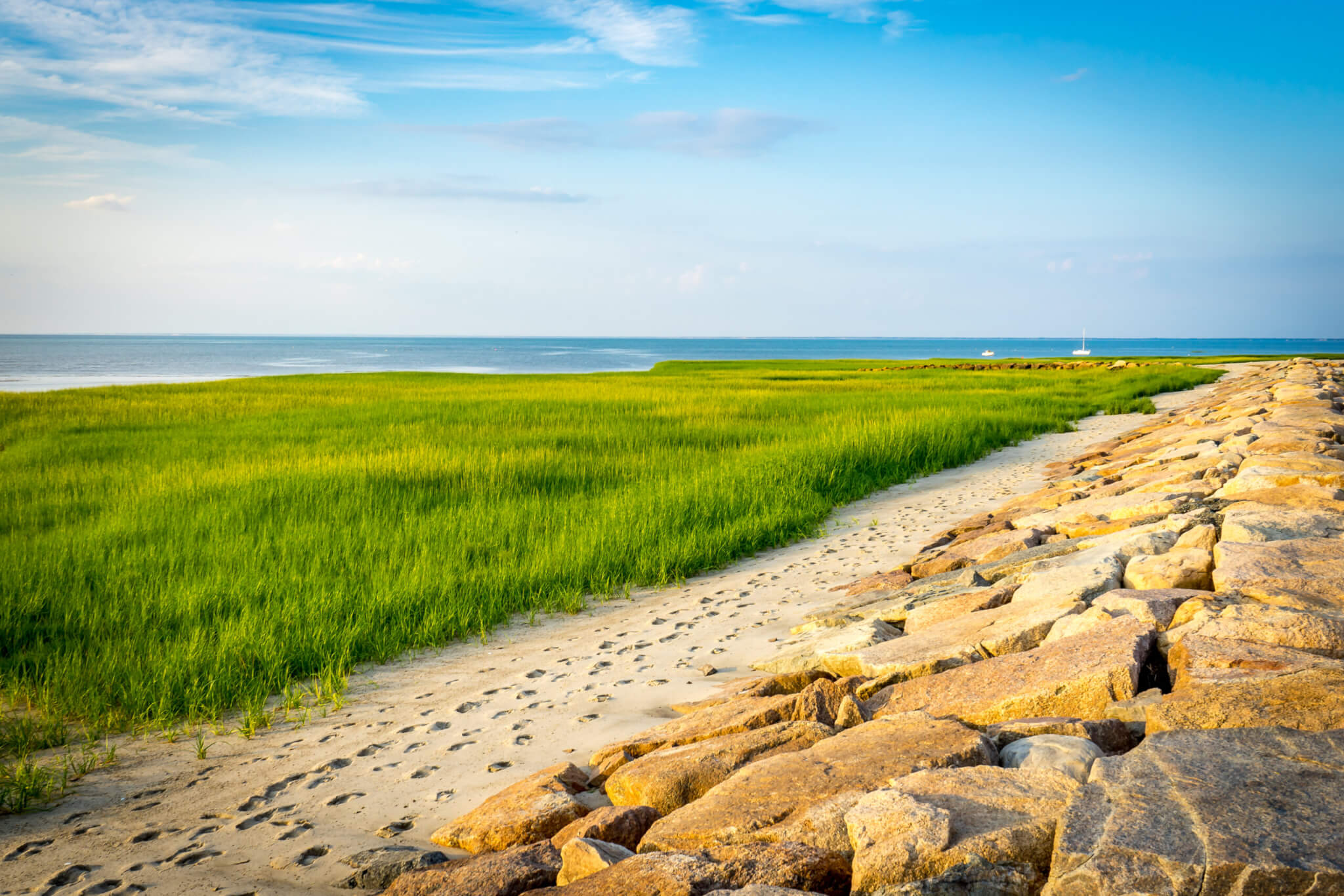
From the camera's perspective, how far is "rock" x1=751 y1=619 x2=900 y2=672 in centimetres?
439

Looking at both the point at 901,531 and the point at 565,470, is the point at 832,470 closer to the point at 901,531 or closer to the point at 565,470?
the point at 901,531

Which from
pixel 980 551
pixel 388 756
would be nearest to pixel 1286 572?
pixel 980 551

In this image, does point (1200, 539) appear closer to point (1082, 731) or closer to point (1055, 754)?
point (1082, 731)

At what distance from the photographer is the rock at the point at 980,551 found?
20.7 feet

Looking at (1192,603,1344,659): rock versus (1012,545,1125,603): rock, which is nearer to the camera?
(1192,603,1344,659): rock

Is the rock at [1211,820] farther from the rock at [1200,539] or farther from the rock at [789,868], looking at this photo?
the rock at [1200,539]

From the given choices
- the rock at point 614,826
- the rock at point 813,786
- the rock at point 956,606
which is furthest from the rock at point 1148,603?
the rock at point 614,826

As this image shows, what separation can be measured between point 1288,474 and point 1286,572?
264 cm

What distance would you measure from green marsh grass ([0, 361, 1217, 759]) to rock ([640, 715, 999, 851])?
341cm

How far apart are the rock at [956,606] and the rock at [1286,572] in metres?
1.11

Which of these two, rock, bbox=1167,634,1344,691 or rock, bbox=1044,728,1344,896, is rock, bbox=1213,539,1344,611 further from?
rock, bbox=1044,728,1344,896

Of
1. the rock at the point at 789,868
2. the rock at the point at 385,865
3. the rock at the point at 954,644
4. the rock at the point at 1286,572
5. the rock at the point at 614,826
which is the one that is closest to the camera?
the rock at the point at 789,868

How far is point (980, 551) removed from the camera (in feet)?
21.7

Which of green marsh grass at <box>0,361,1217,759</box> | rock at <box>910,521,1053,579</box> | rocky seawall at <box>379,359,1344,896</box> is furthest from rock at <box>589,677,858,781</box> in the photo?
rock at <box>910,521,1053,579</box>
